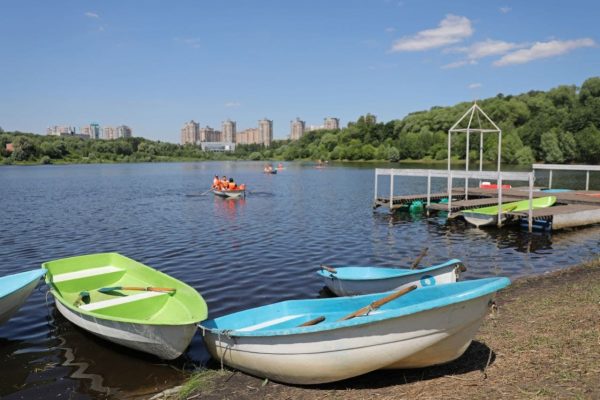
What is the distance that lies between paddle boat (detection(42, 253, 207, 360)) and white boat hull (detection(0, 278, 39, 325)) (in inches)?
21.5

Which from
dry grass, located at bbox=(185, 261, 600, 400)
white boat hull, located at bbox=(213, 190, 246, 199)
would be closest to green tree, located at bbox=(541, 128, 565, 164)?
white boat hull, located at bbox=(213, 190, 246, 199)

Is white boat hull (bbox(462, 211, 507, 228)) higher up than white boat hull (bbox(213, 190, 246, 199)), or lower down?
lower down

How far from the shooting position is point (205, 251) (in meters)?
18.9

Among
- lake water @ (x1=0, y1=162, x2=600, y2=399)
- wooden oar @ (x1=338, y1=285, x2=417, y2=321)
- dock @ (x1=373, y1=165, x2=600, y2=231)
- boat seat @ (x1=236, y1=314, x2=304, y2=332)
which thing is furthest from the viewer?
dock @ (x1=373, y1=165, x2=600, y2=231)

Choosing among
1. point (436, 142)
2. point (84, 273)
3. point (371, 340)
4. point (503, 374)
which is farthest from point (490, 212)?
point (436, 142)

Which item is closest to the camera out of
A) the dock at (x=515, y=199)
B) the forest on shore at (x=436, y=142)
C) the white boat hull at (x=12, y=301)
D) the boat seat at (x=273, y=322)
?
the boat seat at (x=273, y=322)

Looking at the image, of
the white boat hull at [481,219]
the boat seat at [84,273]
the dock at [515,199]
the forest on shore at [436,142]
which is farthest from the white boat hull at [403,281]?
the forest on shore at [436,142]

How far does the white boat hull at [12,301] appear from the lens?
942cm

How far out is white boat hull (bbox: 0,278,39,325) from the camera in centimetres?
942

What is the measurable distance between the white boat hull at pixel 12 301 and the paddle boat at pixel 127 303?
54 centimetres

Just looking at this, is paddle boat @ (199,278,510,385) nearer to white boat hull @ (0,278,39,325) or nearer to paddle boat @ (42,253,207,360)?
paddle boat @ (42,253,207,360)

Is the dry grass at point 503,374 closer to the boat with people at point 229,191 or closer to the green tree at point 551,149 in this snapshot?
the boat with people at point 229,191

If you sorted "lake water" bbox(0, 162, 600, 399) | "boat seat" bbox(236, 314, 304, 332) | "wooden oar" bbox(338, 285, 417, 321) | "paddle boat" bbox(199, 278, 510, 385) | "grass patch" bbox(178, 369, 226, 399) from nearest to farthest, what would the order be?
"paddle boat" bbox(199, 278, 510, 385) → "wooden oar" bbox(338, 285, 417, 321) → "grass patch" bbox(178, 369, 226, 399) → "boat seat" bbox(236, 314, 304, 332) → "lake water" bbox(0, 162, 600, 399)

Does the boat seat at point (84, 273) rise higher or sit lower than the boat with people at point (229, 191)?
lower
